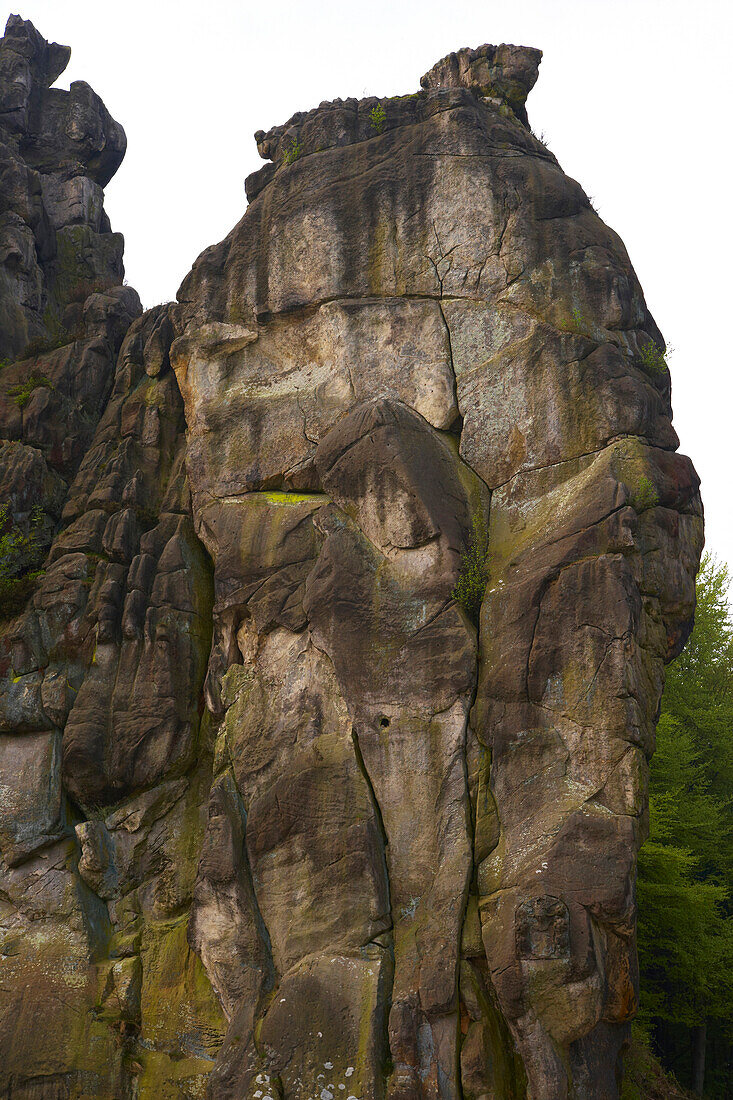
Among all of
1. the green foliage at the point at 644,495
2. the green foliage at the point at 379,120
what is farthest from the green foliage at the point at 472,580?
the green foliage at the point at 379,120

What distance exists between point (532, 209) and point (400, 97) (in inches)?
177

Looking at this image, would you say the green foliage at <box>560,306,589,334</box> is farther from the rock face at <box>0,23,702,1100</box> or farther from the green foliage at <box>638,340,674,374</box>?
the green foliage at <box>638,340,674,374</box>

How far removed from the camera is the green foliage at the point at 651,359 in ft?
55.4

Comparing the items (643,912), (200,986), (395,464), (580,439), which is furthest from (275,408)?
(643,912)

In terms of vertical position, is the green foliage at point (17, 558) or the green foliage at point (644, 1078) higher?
the green foliage at point (17, 558)

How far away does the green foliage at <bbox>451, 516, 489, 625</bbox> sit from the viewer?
15.5 meters

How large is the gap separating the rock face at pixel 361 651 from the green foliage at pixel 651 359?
5 centimetres

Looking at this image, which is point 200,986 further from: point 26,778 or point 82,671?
point 82,671

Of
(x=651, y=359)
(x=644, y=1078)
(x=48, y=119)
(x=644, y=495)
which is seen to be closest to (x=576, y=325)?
(x=651, y=359)

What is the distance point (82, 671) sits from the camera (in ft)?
60.6

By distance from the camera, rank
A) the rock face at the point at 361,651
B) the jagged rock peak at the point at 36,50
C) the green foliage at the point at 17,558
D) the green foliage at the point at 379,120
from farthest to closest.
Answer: the jagged rock peak at the point at 36,50, the green foliage at the point at 379,120, the green foliage at the point at 17,558, the rock face at the point at 361,651

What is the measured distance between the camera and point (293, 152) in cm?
2058

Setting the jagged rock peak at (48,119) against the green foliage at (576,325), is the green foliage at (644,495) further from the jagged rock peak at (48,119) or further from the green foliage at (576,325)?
the jagged rock peak at (48,119)

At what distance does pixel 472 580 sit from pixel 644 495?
2.98 meters
